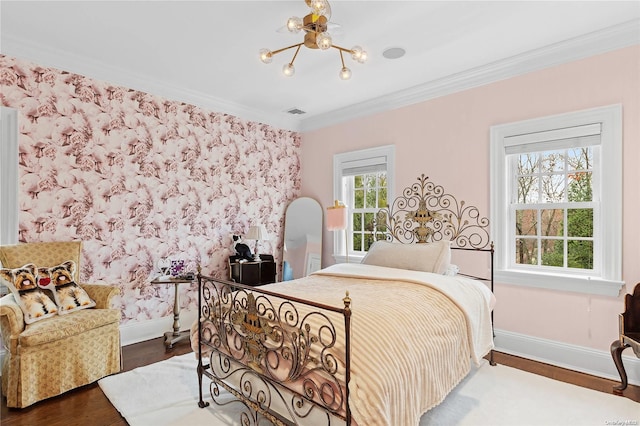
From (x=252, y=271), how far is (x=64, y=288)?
79.7 inches

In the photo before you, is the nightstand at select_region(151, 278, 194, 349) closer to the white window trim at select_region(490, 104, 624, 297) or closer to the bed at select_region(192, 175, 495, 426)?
the bed at select_region(192, 175, 495, 426)

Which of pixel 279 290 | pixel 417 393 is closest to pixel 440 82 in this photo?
pixel 279 290

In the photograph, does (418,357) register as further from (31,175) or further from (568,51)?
(31,175)

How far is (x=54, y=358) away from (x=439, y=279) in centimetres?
293

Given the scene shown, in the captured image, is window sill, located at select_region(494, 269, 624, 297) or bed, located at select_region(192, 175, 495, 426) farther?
window sill, located at select_region(494, 269, 624, 297)

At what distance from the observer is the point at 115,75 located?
11.7ft

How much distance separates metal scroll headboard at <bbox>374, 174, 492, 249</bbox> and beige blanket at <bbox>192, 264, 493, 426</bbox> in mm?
997

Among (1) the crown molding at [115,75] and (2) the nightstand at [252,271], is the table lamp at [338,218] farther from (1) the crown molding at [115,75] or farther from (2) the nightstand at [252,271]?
(1) the crown molding at [115,75]

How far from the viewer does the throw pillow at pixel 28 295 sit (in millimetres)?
2578

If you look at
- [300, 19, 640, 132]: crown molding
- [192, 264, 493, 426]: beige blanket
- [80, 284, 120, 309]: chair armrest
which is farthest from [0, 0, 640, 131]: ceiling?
[80, 284, 120, 309]: chair armrest

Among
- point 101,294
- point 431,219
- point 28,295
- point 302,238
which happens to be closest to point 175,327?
point 101,294

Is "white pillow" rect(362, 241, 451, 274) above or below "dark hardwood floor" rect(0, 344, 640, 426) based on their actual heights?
above

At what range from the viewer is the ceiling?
2.54m

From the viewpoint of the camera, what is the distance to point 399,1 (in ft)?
7.94
